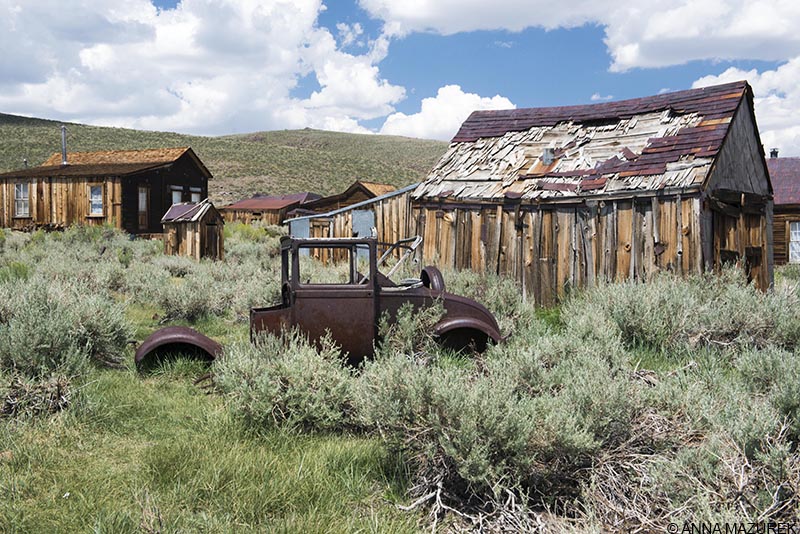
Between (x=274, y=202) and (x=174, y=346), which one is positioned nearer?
(x=174, y=346)

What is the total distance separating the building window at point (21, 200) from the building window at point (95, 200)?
3.56m

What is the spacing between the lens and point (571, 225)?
11.2 m

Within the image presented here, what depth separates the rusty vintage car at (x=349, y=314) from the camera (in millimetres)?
6023

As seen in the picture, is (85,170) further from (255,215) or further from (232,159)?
(232,159)

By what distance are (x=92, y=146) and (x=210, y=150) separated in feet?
41.2

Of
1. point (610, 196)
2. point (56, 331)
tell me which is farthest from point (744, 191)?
point (56, 331)

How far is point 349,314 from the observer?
19.9 ft

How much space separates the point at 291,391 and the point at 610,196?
25.7 feet

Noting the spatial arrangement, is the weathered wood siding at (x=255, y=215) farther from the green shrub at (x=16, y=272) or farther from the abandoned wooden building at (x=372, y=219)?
the green shrub at (x=16, y=272)

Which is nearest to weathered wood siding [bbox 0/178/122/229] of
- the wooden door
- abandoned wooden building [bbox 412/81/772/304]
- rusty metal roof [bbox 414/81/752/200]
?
the wooden door

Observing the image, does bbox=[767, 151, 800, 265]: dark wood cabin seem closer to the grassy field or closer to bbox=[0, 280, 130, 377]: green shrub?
the grassy field

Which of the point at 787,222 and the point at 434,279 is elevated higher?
the point at 787,222

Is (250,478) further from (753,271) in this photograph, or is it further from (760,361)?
(753,271)

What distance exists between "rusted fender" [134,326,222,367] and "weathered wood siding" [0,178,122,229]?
22.4 m
